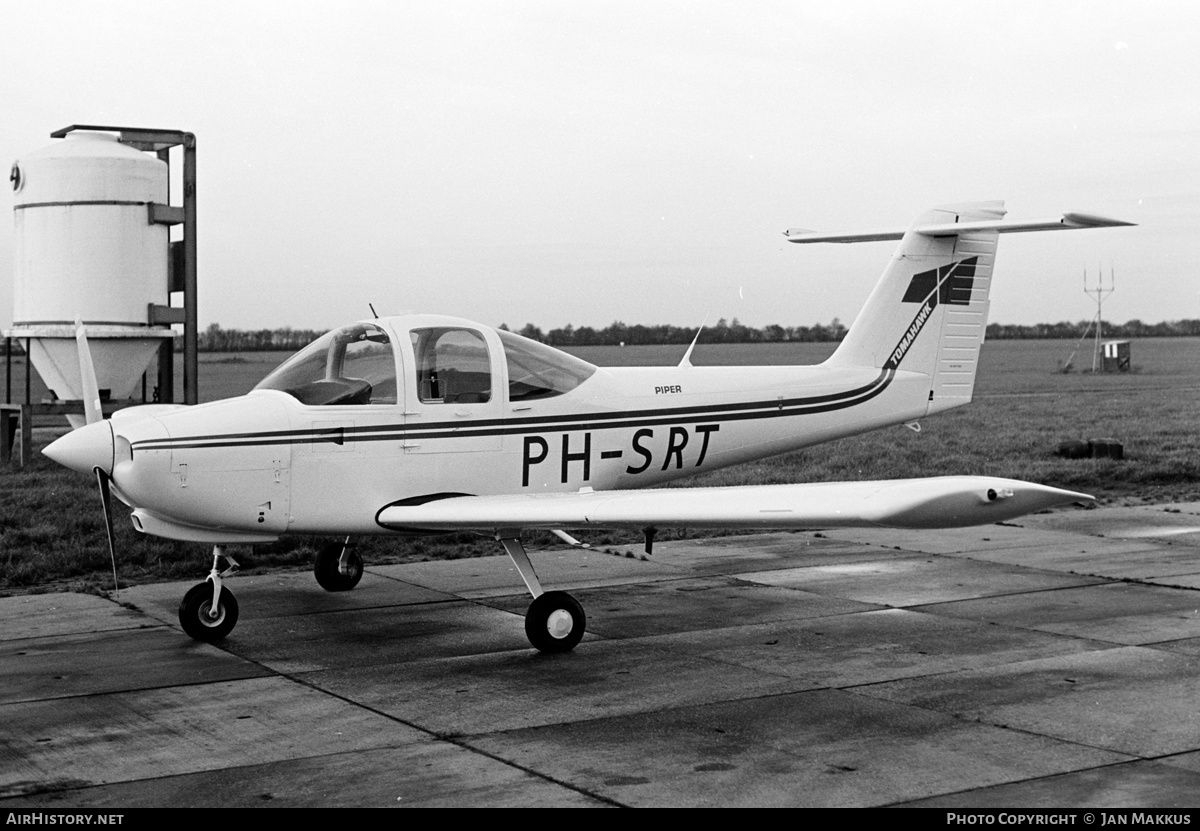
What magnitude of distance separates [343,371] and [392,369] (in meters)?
0.34

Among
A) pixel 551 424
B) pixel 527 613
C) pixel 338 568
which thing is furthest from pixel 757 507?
pixel 338 568

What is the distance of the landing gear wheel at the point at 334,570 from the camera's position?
9883 millimetres

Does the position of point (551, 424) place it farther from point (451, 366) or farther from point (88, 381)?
point (88, 381)

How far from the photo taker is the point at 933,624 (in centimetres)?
845

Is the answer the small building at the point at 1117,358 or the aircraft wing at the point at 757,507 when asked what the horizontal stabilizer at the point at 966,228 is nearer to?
the aircraft wing at the point at 757,507

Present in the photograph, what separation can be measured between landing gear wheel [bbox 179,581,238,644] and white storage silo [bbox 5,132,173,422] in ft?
28.4

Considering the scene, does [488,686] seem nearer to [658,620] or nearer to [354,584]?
[658,620]

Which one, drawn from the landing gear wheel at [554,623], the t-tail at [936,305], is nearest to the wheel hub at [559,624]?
the landing gear wheel at [554,623]

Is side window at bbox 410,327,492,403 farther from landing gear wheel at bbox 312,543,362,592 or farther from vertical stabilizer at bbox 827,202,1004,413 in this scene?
vertical stabilizer at bbox 827,202,1004,413

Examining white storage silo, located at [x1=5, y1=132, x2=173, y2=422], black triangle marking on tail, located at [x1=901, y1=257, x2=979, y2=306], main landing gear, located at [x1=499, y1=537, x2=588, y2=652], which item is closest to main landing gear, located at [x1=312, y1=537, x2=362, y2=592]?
main landing gear, located at [x1=499, y1=537, x2=588, y2=652]

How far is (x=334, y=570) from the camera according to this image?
9.88 meters

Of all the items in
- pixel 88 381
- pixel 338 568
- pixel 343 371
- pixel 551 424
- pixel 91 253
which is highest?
pixel 91 253

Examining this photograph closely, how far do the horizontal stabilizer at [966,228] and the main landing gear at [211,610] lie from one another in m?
6.21

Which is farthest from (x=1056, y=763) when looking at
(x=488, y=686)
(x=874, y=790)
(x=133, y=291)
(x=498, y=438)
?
(x=133, y=291)
